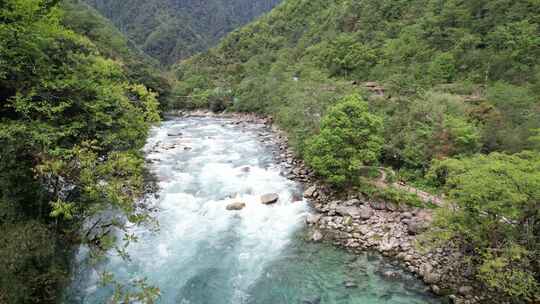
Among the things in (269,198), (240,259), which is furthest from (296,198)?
(240,259)

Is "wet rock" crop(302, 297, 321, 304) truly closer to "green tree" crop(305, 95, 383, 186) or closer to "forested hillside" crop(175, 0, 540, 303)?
"forested hillside" crop(175, 0, 540, 303)

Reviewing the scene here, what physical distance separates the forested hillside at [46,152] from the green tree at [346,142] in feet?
37.5

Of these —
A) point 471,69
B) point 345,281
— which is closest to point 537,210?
point 345,281

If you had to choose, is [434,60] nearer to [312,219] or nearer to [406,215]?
[406,215]

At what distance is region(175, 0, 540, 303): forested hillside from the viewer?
985cm

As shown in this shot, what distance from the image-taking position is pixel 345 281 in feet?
37.6

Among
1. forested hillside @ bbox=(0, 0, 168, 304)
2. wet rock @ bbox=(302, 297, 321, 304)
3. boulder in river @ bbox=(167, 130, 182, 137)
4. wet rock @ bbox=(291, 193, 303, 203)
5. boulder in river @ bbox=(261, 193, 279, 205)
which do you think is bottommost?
wet rock @ bbox=(291, 193, 303, 203)

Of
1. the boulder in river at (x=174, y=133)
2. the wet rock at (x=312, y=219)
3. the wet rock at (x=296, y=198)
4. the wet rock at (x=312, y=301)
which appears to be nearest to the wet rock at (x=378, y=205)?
the wet rock at (x=312, y=219)

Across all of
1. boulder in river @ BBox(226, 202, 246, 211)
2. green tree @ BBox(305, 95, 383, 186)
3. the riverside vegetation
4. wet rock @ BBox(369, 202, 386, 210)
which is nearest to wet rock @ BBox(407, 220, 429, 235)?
the riverside vegetation

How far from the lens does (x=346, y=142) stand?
698 inches

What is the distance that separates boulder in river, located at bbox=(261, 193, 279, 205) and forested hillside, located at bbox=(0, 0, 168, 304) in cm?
949

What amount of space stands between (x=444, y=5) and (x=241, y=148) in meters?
41.5

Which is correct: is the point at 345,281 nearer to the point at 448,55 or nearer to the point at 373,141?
the point at 373,141

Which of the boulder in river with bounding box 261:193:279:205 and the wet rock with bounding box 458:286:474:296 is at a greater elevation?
the boulder in river with bounding box 261:193:279:205
